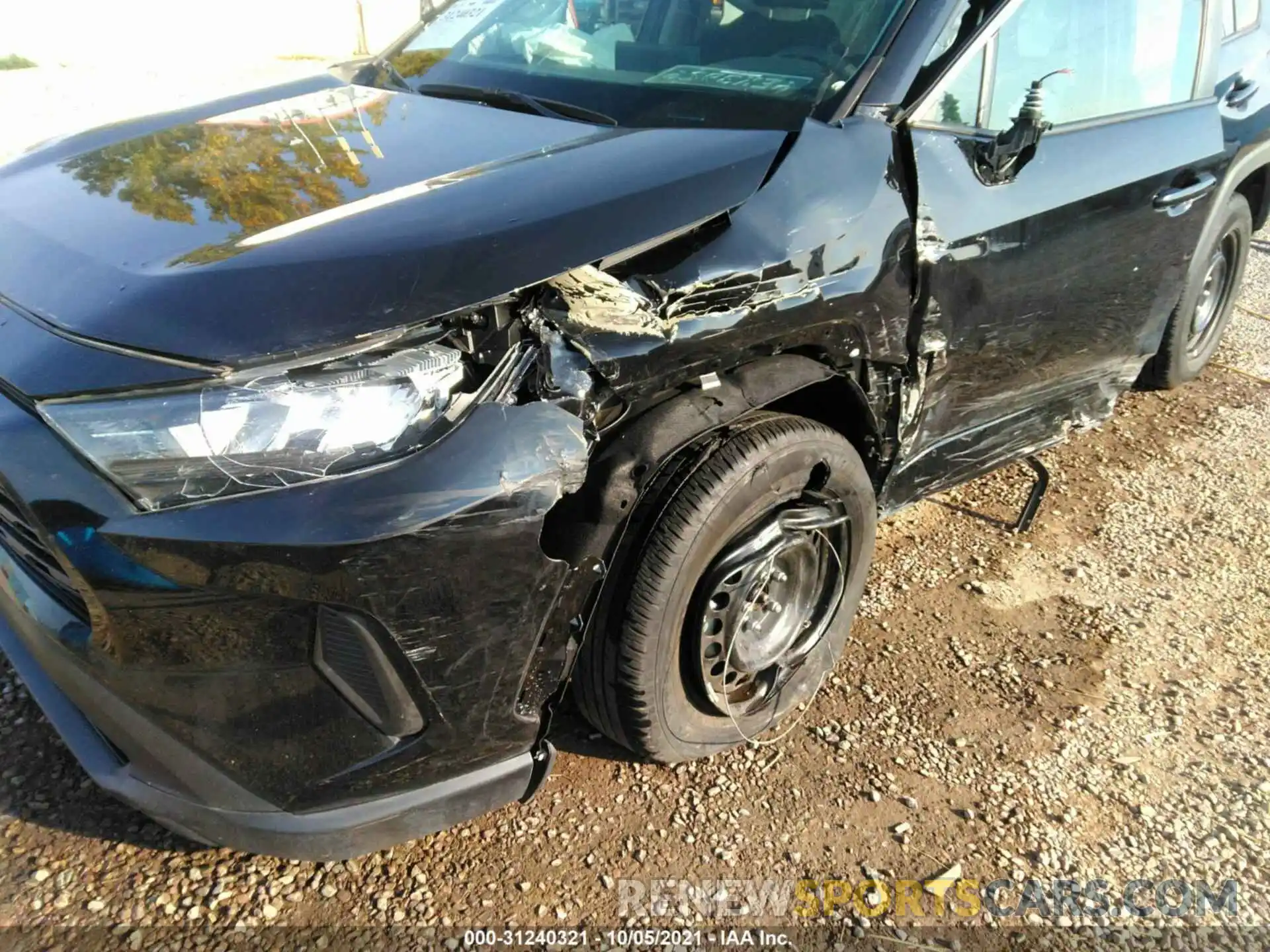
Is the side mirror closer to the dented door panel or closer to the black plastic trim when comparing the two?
the dented door panel

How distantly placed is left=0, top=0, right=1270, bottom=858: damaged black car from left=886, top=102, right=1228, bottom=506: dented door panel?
2 cm

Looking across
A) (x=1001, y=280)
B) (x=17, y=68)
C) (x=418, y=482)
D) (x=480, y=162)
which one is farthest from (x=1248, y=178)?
(x=17, y=68)

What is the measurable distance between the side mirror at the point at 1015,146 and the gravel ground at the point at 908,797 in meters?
1.34

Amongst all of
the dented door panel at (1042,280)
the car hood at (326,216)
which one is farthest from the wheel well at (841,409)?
the car hood at (326,216)

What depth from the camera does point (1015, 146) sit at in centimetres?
228

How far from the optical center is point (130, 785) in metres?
1.66

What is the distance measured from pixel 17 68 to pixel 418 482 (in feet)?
46.8

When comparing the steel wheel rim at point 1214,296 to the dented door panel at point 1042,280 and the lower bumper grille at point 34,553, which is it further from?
the lower bumper grille at point 34,553

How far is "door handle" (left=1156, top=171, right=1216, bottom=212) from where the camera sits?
2982 mm

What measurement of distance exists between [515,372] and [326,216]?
0.52m

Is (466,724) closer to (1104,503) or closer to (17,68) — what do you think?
(1104,503)

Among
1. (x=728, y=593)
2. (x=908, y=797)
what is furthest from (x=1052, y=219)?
(x=908, y=797)

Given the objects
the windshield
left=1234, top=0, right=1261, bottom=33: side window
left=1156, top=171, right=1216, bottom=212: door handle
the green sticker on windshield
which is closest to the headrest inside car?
the windshield

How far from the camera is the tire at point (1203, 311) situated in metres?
4.07
